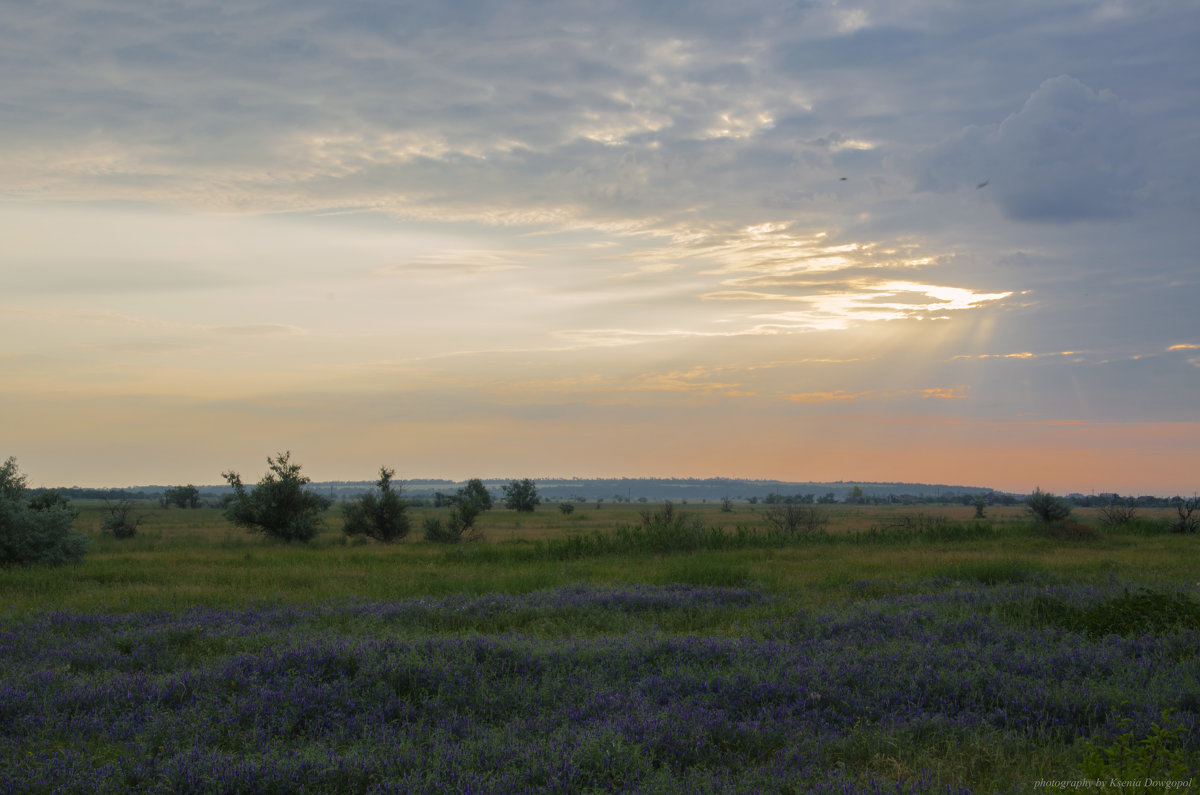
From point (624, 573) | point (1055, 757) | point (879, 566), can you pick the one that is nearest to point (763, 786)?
point (1055, 757)

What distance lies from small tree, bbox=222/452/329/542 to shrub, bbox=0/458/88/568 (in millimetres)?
12586

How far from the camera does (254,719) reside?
20.0ft

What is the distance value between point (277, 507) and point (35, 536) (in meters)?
14.4

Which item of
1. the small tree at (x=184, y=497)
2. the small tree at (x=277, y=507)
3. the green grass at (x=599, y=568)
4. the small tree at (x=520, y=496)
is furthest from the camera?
the small tree at (x=184, y=497)

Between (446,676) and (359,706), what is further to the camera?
(446,676)

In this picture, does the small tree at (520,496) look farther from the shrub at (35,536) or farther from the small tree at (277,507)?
the shrub at (35,536)

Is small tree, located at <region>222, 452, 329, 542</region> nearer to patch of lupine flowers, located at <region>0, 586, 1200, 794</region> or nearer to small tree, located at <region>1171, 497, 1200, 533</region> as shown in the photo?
patch of lupine flowers, located at <region>0, 586, 1200, 794</region>

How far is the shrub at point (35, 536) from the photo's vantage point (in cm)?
1839

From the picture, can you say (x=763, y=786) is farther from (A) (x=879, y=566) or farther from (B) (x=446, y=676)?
(A) (x=879, y=566)

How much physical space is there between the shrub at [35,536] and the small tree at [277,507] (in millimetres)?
12586

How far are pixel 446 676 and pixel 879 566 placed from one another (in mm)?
14549

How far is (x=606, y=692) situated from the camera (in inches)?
261

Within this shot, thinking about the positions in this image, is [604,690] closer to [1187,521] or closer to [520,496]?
[1187,521]

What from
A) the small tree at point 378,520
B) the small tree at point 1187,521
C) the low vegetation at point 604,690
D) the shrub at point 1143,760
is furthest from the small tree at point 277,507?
the small tree at point 1187,521
